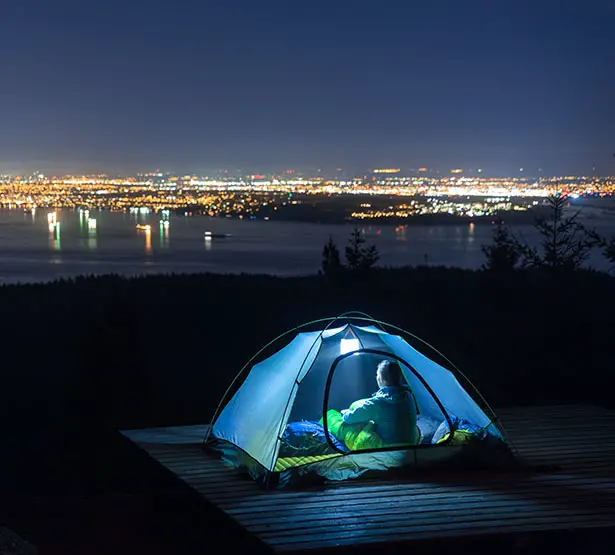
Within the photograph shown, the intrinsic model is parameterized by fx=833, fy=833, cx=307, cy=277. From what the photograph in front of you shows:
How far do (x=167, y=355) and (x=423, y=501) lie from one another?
9.47 metres

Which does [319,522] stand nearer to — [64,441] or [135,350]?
[64,441]

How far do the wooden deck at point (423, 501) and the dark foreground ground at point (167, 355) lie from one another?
0.52 m

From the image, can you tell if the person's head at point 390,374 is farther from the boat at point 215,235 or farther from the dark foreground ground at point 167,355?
the boat at point 215,235

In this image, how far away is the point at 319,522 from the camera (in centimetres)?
650

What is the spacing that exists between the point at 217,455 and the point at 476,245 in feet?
231

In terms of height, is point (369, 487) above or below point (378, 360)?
below

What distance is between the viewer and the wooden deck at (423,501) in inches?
244

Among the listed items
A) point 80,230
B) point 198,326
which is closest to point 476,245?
point 80,230

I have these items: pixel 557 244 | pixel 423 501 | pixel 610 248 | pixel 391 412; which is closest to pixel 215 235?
pixel 557 244

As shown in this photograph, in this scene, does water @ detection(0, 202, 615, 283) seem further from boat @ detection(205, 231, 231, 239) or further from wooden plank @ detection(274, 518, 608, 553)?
wooden plank @ detection(274, 518, 608, 553)

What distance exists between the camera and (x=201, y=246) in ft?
242

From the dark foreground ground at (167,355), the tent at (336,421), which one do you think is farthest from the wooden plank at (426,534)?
the tent at (336,421)

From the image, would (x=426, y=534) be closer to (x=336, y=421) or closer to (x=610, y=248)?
(x=336, y=421)

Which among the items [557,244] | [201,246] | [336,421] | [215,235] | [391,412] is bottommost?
[336,421]
